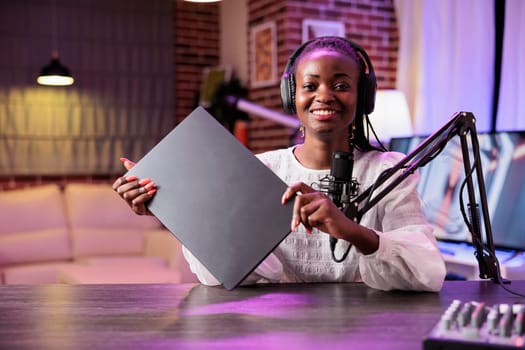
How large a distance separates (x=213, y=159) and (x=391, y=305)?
17.4 inches

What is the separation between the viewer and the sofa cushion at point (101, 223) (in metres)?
4.71

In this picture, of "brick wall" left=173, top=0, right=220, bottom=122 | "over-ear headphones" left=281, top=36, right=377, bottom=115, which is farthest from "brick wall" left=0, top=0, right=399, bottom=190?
"over-ear headphones" left=281, top=36, right=377, bottom=115

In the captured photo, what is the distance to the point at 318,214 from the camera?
47.5 inches

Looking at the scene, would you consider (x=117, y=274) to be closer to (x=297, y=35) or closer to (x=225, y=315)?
(x=297, y=35)

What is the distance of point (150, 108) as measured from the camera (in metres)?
5.36

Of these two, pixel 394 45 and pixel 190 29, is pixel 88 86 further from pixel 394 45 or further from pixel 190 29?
pixel 394 45

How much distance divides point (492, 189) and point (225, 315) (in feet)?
6.22

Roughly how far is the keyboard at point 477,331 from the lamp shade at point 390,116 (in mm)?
2753

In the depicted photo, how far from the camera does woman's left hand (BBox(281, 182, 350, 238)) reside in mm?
1210

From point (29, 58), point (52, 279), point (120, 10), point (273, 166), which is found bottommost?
point (52, 279)

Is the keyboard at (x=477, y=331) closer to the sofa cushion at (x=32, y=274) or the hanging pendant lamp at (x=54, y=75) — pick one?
the sofa cushion at (x=32, y=274)

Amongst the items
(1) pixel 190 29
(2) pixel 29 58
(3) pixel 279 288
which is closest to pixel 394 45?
(1) pixel 190 29

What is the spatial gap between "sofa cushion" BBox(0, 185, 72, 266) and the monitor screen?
2649 millimetres

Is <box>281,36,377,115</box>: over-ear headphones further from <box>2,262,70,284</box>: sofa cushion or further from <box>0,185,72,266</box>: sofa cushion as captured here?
<box>0,185,72,266</box>: sofa cushion
